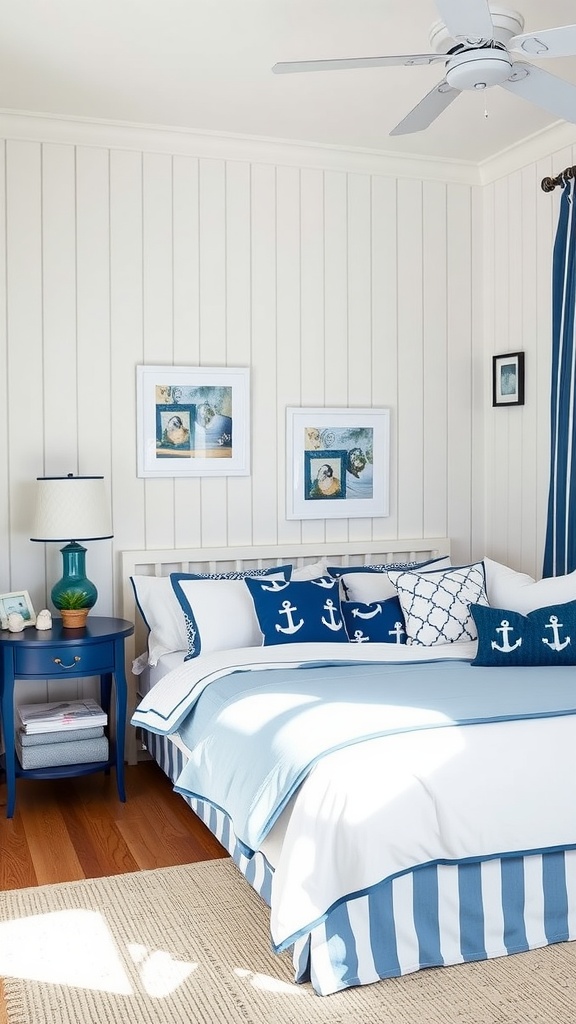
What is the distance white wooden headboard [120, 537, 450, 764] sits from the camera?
4.30m

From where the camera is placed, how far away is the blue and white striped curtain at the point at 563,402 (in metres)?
4.18

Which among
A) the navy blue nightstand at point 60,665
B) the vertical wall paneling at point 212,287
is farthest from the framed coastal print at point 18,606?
the vertical wall paneling at point 212,287

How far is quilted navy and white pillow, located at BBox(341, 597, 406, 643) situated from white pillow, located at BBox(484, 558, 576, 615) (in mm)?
435

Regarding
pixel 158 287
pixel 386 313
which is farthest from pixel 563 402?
pixel 158 287

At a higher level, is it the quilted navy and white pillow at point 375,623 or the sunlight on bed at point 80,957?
the quilted navy and white pillow at point 375,623

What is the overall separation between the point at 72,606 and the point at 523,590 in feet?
6.16

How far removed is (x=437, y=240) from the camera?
4.84 m

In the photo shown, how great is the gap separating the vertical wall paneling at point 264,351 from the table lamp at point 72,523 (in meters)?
0.84

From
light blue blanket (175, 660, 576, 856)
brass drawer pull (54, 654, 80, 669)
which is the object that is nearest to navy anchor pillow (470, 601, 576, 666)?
light blue blanket (175, 660, 576, 856)

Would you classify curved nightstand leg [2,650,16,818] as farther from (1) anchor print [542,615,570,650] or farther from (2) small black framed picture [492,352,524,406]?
(2) small black framed picture [492,352,524,406]

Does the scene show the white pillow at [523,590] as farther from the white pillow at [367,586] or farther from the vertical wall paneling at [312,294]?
the vertical wall paneling at [312,294]

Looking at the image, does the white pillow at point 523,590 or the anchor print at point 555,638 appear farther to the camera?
the white pillow at point 523,590

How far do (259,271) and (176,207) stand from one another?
0.48m

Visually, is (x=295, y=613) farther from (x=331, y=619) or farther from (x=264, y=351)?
(x=264, y=351)
